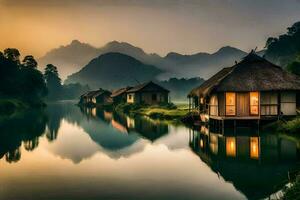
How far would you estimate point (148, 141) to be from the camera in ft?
100

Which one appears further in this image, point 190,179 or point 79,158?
point 79,158

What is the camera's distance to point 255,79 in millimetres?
36219

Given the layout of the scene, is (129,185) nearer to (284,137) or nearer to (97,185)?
(97,185)

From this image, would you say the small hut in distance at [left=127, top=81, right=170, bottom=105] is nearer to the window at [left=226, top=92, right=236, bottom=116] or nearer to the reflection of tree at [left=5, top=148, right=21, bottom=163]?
the window at [left=226, top=92, right=236, bottom=116]

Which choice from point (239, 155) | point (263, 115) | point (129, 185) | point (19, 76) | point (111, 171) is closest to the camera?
point (129, 185)

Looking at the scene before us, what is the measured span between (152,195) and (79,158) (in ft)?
34.0

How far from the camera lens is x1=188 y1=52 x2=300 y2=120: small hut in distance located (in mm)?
35375

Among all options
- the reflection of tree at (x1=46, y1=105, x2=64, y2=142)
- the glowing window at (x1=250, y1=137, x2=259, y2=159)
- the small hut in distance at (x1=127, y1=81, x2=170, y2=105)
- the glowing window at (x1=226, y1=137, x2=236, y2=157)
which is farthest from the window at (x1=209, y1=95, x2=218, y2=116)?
the small hut in distance at (x1=127, y1=81, x2=170, y2=105)

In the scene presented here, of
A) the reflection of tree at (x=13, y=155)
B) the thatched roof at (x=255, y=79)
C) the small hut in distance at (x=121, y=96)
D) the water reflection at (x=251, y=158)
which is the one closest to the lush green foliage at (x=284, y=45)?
the small hut in distance at (x=121, y=96)

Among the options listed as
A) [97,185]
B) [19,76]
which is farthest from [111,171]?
[19,76]

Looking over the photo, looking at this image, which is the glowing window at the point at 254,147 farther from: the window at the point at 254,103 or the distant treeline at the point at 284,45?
the distant treeline at the point at 284,45

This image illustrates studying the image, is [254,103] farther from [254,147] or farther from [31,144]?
[31,144]

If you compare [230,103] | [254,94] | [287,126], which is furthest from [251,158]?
[254,94]

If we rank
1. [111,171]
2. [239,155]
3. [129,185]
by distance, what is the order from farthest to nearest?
[239,155] < [111,171] < [129,185]
